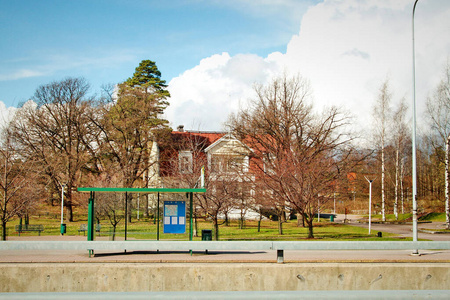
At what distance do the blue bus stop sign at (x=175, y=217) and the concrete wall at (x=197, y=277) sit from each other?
9635 millimetres

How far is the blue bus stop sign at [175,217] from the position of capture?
17.8 m

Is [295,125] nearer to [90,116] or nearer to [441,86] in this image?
[441,86]

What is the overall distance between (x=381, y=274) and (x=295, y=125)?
29.7m

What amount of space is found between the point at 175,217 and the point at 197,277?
9.92m

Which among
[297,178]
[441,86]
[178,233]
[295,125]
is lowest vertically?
[178,233]

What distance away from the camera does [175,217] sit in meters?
17.9

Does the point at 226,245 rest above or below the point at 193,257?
above

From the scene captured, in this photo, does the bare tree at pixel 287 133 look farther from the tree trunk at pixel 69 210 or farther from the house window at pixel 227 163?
the tree trunk at pixel 69 210

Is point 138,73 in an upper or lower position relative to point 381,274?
upper

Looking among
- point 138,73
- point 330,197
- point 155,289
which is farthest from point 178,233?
point 138,73

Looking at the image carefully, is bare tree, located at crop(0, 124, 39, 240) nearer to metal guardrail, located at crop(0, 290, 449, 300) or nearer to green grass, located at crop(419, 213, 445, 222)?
metal guardrail, located at crop(0, 290, 449, 300)

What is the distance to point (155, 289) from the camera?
319 inches

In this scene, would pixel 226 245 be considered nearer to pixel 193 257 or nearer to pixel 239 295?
pixel 239 295

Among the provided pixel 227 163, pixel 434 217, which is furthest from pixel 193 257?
pixel 434 217
